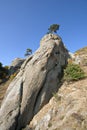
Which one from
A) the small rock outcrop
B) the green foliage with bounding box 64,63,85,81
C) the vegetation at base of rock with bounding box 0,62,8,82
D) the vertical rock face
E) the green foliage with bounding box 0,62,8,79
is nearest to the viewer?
the vertical rock face

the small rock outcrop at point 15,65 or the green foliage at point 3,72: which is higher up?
the small rock outcrop at point 15,65

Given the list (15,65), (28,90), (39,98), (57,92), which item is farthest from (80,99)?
(15,65)

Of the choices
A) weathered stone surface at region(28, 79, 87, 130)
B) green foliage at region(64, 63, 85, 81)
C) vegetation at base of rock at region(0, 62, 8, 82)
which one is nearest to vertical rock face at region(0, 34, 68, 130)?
weathered stone surface at region(28, 79, 87, 130)

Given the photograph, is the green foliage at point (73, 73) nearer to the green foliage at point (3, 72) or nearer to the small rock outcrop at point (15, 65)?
the green foliage at point (3, 72)

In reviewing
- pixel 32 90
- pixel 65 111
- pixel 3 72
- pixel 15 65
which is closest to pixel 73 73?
pixel 32 90

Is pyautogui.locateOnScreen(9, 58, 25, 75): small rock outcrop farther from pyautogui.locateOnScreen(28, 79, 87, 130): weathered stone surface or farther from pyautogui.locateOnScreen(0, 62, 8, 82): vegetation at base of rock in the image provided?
pyautogui.locateOnScreen(28, 79, 87, 130): weathered stone surface

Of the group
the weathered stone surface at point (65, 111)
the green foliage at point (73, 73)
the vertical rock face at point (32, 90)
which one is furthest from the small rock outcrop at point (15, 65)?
the weathered stone surface at point (65, 111)

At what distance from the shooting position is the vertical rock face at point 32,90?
1842 centimetres

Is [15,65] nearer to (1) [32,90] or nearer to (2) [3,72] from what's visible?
(2) [3,72]

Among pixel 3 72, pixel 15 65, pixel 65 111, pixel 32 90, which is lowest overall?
pixel 65 111

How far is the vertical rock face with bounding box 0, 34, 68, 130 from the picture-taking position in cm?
1842

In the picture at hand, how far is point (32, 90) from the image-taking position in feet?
64.8

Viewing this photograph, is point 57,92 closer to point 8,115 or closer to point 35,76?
point 35,76

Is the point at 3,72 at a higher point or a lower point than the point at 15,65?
lower
